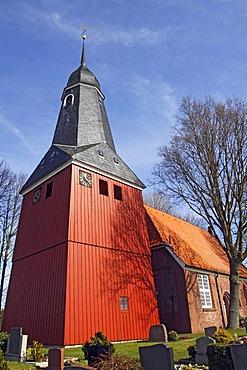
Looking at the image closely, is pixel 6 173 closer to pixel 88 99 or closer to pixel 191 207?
pixel 88 99

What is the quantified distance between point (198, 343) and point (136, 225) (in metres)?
9.81

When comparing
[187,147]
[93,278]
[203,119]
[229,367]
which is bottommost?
[229,367]

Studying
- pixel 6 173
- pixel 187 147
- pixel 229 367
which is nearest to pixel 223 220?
pixel 187 147

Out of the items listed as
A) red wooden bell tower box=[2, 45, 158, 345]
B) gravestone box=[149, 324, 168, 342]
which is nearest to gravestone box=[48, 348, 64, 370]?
red wooden bell tower box=[2, 45, 158, 345]

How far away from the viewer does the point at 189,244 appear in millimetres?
20969

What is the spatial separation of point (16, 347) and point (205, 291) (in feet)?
39.9

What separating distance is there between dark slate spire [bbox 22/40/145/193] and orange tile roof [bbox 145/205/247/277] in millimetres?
3569

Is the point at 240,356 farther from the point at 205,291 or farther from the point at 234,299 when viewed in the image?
the point at 205,291

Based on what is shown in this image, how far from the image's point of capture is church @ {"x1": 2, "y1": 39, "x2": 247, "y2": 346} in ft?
42.5

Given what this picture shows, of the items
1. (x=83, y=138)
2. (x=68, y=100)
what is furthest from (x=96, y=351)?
(x=68, y=100)

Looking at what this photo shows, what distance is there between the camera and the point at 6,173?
76.7 feet

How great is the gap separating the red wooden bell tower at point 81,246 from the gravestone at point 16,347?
181 cm

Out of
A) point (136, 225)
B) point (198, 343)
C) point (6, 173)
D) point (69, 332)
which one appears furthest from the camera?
point (6, 173)

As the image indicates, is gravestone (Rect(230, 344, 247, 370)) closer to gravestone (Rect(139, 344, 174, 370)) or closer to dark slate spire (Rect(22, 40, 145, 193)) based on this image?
gravestone (Rect(139, 344, 174, 370))
